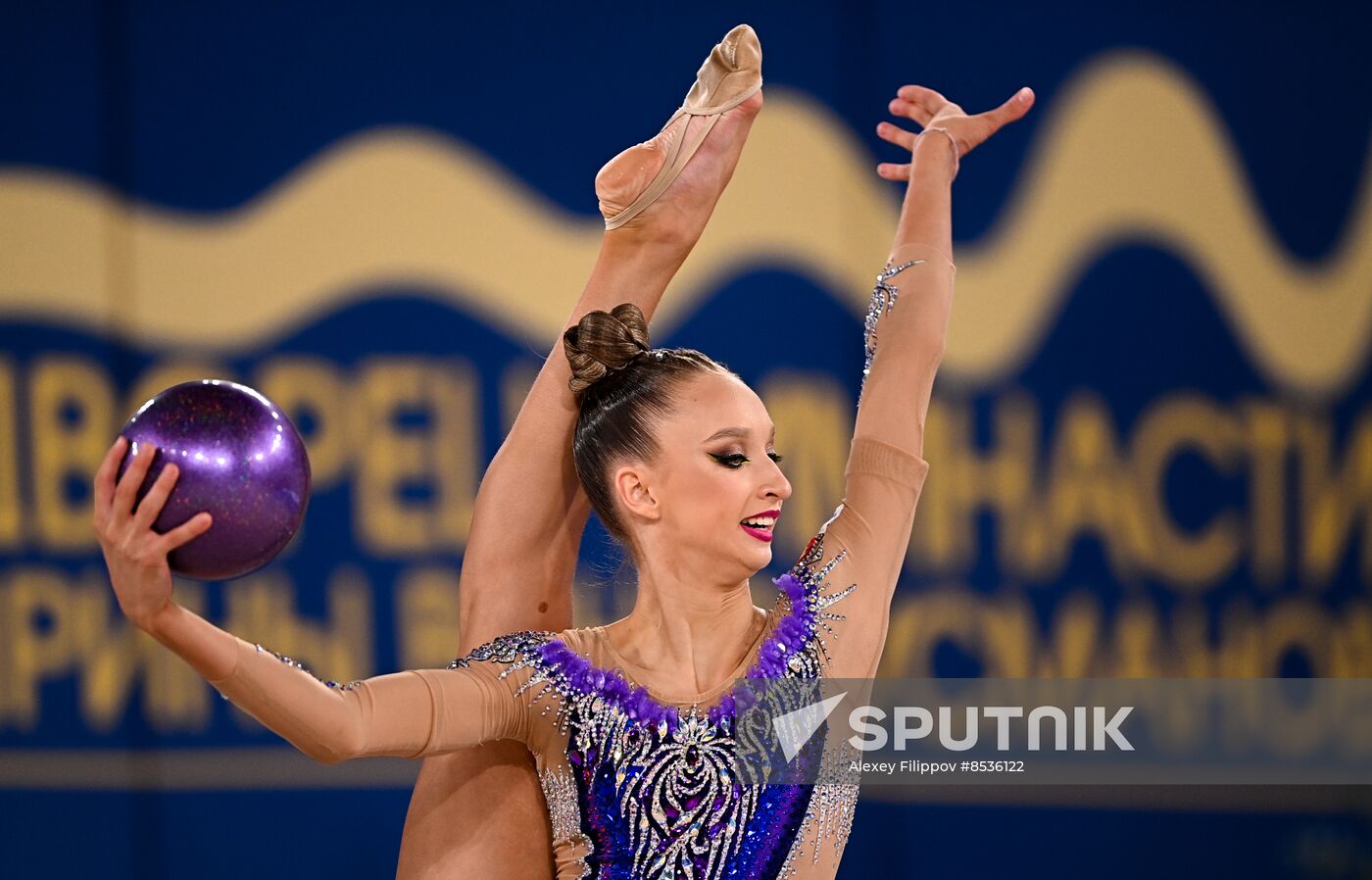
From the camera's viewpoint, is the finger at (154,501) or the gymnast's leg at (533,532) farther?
the gymnast's leg at (533,532)

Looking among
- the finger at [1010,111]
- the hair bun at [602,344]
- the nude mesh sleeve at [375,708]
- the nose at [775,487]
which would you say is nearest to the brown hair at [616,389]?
the hair bun at [602,344]

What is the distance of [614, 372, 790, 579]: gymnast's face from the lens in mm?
1568

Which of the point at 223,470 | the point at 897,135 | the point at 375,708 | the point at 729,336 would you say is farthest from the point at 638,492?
the point at 729,336

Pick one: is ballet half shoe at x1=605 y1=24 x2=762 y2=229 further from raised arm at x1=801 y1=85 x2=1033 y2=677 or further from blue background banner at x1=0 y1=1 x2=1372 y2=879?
blue background banner at x1=0 y1=1 x2=1372 y2=879

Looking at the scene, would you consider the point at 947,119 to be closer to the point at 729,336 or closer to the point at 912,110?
the point at 912,110

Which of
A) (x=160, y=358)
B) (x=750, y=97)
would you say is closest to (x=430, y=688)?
(x=750, y=97)

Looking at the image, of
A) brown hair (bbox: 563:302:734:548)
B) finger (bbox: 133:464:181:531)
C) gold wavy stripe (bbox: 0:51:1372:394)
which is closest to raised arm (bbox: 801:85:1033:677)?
brown hair (bbox: 563:302:734:548)

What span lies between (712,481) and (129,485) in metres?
0.62

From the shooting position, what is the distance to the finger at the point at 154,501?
1194mm

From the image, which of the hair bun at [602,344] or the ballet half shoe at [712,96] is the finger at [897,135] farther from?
the hair bun at [602,344]

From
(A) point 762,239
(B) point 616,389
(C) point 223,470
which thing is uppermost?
(A) point 762,239

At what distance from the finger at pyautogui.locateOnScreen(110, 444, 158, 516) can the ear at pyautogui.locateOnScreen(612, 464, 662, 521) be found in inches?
22.4

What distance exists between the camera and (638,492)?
163cm

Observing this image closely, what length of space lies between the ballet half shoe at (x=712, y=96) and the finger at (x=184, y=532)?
0.80 metres
